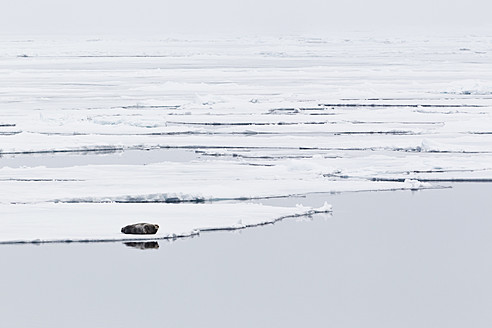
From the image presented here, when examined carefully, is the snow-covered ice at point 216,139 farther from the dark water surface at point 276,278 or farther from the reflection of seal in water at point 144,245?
the dark water surface at point 276,278

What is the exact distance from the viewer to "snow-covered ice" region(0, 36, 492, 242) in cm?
818

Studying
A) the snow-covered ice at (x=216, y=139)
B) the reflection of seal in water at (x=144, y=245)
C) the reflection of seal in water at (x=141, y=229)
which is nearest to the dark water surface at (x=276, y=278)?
the reflection of seal in water at (x=144, y=245)

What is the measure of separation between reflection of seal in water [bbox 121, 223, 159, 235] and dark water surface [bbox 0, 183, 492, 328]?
0.17 metres

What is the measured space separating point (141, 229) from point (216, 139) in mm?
5621

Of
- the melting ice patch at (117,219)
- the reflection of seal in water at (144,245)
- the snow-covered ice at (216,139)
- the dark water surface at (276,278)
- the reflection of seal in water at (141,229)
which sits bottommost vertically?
the dark water surface at (276,278)

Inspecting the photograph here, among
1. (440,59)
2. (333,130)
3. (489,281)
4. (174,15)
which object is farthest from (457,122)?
(174,15)

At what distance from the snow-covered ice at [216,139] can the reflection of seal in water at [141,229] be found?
3.6 inches

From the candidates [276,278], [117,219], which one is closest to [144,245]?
[117,219]

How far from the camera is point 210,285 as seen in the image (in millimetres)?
6125

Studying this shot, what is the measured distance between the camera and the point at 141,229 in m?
7.23

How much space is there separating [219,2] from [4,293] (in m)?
87.5

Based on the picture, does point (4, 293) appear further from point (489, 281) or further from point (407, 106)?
point (407, 106)

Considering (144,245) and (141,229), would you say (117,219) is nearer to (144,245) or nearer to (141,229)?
(141,229)

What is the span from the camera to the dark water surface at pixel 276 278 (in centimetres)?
550
